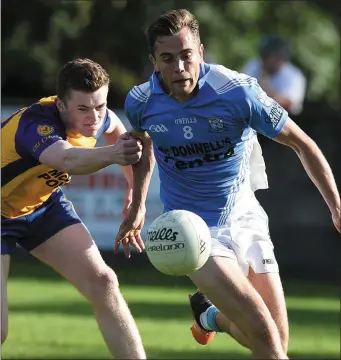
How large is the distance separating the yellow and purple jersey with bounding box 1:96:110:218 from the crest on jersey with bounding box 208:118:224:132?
0.94 metres

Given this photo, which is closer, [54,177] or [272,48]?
[54,177]

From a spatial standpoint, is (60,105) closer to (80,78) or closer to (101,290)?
(80,78)

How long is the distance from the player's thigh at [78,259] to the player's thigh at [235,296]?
2.40 ft

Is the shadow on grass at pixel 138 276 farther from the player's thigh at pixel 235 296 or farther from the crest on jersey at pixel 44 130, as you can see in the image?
the crest on jersey at pixel 44 130

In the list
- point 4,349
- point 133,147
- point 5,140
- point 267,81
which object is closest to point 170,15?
point 133,147

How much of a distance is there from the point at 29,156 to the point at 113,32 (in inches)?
597

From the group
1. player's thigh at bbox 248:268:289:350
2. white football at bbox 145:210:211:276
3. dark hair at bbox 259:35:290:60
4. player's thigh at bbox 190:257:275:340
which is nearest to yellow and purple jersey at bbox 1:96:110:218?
white football at bbox 145:210:211:276

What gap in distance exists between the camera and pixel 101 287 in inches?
304

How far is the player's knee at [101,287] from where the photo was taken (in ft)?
25.3

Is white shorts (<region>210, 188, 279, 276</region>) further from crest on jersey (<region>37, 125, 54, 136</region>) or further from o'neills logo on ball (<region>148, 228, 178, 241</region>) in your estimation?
crest on jersey (<region>37, 125, 54, 136</region>)

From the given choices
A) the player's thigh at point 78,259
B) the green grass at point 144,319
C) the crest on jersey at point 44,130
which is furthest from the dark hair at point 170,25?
the green grass at point 144,319

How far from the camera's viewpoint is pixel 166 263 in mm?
7094

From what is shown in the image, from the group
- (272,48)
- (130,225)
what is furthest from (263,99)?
(272,48)

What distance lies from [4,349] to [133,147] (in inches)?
140
